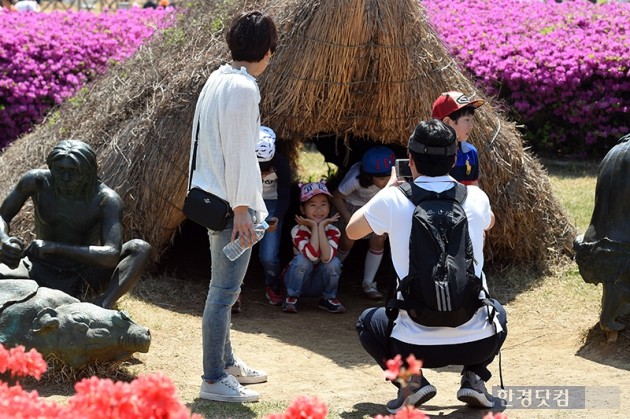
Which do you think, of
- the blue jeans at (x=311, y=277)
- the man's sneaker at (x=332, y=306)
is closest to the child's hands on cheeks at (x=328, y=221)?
the blue jeans at (x=311, y=277)

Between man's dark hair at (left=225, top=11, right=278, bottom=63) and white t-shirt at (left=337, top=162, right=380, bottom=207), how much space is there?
2.94 m

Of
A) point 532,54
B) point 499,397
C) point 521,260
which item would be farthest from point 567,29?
point 499,397

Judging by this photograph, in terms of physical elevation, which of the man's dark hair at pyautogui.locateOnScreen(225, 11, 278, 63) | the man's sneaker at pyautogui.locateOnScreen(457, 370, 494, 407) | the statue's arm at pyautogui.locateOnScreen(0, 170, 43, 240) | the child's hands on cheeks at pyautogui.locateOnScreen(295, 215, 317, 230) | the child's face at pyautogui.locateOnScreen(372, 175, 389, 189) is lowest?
the man's sneaker at pyautogui.locateOnScreen(457, 370, 494, 407)

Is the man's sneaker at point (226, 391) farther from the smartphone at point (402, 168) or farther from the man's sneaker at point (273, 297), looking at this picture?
the man's sneaker at point (273, 297)

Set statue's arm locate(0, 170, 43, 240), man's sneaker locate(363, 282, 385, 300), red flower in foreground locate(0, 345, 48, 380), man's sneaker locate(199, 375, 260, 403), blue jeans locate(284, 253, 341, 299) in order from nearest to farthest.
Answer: red flower in foreground locate(0, 345, 48, 380) < man's sneaker locate(199, 375, 260, 403) < statue's arm locate(0, 170, 43, 240) < blue jeans locate(284, 253, 341, 299) < man's sneaker locate(363, 282, 385, 300)

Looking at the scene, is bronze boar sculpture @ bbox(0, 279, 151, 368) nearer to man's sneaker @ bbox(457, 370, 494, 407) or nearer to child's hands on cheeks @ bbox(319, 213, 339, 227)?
man's sneaker @ bbox(457, 370, 494, 407)

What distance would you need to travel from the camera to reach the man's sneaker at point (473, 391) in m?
4.71

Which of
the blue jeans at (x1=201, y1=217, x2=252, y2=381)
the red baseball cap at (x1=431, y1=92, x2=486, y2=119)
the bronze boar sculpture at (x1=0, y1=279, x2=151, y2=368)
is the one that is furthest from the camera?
the red baseball cap at (x1=431, y1=92, x2=486, y2=119)

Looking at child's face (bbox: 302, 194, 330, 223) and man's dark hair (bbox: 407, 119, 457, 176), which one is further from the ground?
man's dark hair (bbox: 407, 119, 457, 176)

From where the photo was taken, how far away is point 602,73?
11117 millimetres

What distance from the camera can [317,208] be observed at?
716 centimetres

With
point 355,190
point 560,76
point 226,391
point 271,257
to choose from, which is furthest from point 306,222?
point 560,76

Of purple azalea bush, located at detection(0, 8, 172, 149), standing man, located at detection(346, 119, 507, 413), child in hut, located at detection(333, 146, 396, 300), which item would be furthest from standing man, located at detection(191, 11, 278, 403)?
purple azalea bush, located at detection(0, 8, 172, 149)

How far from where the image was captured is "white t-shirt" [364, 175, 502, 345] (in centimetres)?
443
